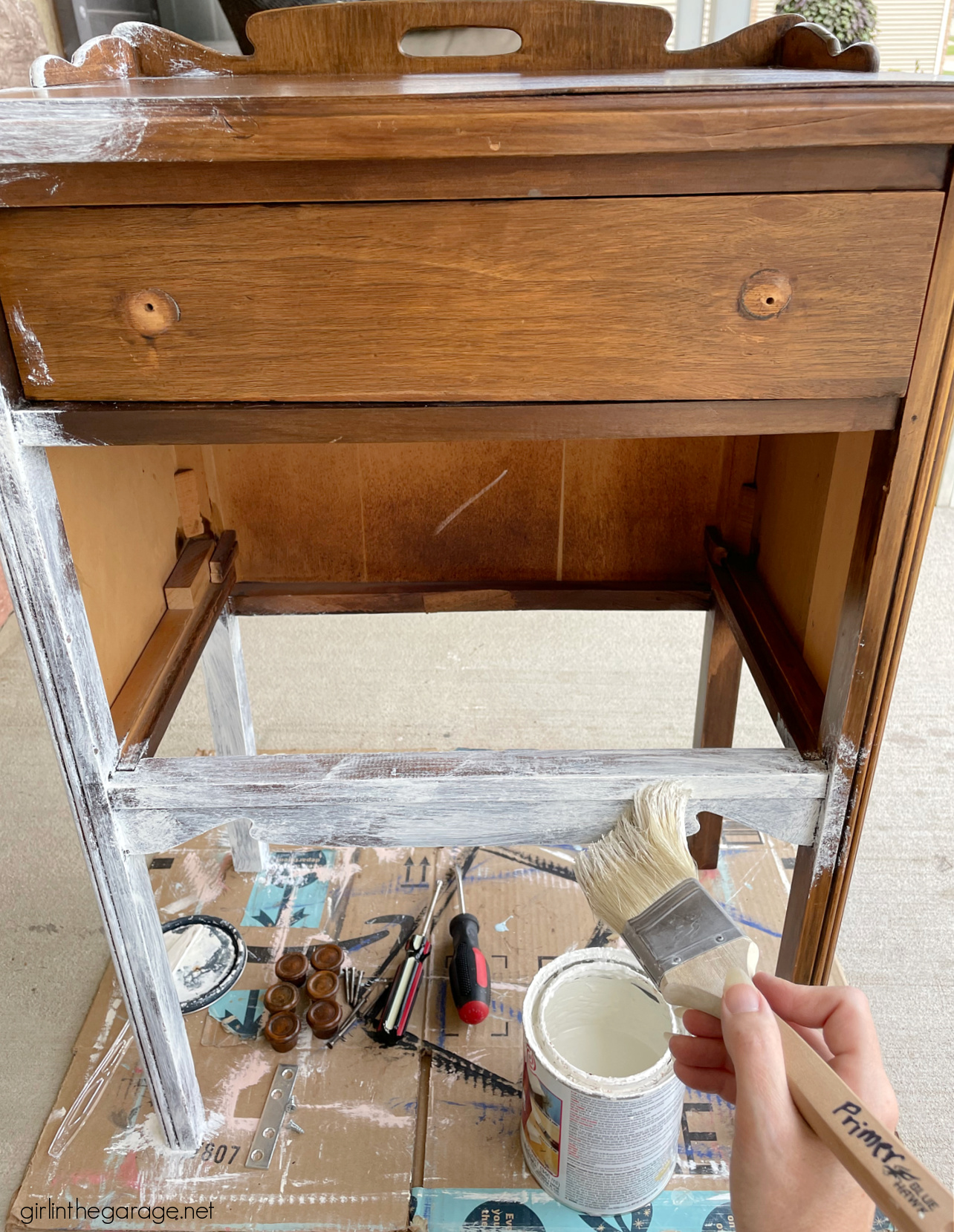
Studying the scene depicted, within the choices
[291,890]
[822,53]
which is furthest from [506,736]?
[822,53]

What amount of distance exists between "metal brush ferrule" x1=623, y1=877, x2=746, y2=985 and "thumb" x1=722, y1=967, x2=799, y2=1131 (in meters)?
0.07

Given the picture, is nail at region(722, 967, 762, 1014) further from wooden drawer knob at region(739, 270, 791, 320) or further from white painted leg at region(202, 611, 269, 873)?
white painted leg at region(202, 611, 269, 873)

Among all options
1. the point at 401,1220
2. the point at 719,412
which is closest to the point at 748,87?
the point at 719,412

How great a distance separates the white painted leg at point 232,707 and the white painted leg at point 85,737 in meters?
0.30

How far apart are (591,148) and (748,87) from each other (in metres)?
0.10

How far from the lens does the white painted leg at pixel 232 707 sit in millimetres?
1137

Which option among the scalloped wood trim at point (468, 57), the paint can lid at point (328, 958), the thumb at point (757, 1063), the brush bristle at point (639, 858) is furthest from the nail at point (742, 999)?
the scalloped wood trim at point (468, 57)

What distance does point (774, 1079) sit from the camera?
0.47 m

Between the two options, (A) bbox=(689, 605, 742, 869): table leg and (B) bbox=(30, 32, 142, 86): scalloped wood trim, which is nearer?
(B) bbox=(30, 32, 142, 86): scalloped wood trim

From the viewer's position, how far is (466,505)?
1149 mm

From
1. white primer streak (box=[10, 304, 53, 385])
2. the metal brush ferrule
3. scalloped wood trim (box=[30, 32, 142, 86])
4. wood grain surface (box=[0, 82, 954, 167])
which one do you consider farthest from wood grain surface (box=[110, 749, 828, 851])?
scalloped wood trim (box=[30, 32, 142, 86])

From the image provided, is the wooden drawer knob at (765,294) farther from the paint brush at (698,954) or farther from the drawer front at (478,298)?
the paint brush at (698,954)

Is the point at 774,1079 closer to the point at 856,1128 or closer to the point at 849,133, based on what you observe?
the point at 856,1128

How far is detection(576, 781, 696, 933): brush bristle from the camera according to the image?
65 centimetres
